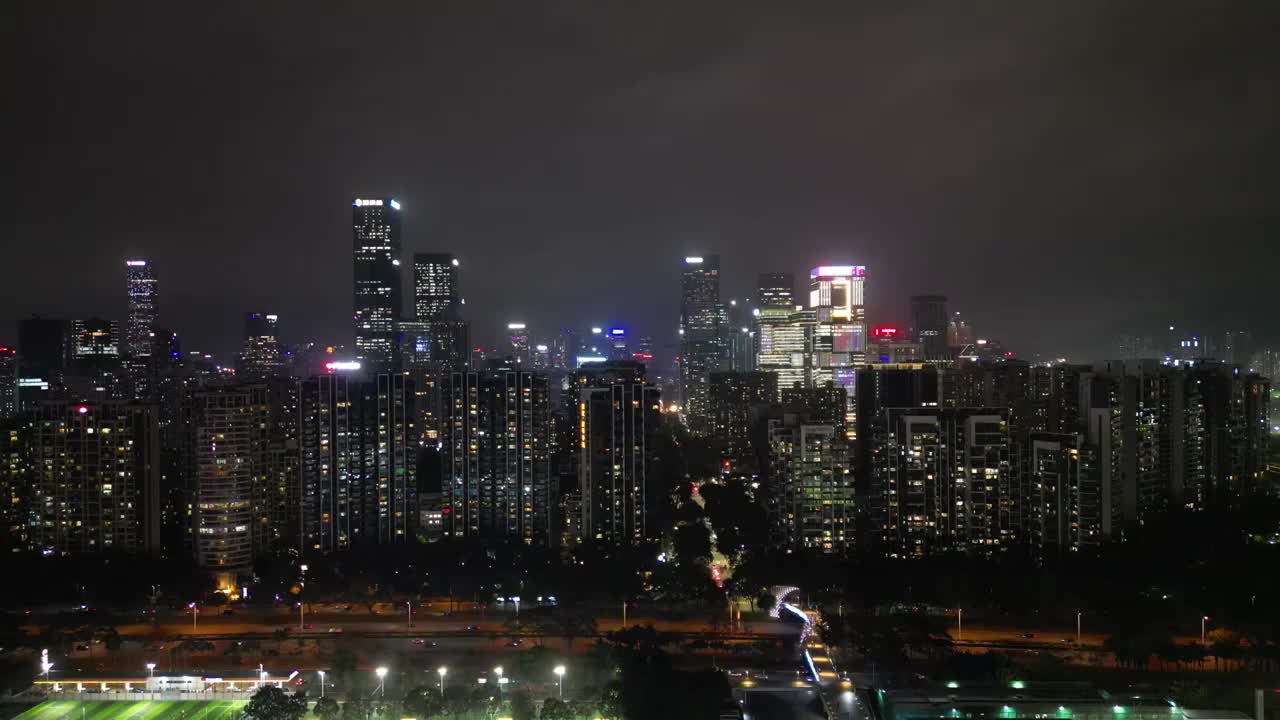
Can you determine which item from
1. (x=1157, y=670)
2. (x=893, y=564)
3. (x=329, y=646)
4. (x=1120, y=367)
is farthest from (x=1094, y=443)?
(x=329, y=646)

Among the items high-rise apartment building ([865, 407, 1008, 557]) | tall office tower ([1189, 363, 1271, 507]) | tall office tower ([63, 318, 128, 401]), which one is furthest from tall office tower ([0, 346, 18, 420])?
tall office tower ([1189, 363, 1271, 507])

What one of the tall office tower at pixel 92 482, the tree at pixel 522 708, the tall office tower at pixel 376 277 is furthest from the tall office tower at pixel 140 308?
the tree at pixel 522 708

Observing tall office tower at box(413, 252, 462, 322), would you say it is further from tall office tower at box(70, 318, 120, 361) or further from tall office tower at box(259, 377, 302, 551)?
tall office tower at box(259, 377, 302, 551)

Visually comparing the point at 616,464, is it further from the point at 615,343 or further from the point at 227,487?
the point at 615,343

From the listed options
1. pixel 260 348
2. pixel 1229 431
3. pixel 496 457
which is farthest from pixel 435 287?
pixel 1229 431

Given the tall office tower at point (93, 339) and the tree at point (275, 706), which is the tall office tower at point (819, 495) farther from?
the tall office tower at point (93, 339)

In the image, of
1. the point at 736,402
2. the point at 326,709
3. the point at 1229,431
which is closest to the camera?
the point at 326,709
